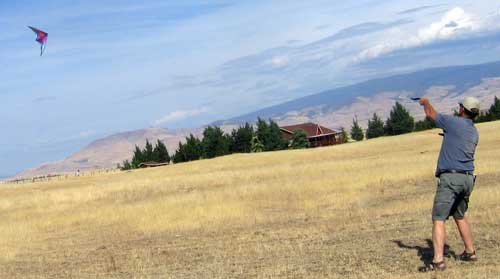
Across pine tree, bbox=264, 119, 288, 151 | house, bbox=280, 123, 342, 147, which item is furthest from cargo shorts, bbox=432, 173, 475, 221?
house, bbox=280, 123, 342, 147

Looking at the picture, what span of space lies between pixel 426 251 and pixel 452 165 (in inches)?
87.6

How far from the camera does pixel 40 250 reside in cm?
1758

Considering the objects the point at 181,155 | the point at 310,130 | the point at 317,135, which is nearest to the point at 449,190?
the point at 181,155

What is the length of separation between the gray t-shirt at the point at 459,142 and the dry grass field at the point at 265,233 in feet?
4.86

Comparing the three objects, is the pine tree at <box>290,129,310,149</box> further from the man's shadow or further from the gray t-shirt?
the gray t-shirt

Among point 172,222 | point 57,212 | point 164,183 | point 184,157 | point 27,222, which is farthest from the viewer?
point 184,157

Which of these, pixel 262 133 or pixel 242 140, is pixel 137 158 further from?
pixel 262 133

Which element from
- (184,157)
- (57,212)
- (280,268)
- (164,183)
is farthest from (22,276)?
(184,157)

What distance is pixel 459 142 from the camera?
974 cm

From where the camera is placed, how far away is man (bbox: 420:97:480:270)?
9672mm

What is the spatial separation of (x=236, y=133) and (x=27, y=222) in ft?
255

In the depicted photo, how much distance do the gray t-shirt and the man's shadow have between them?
1.62 m

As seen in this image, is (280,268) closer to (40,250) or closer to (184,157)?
(40,250)

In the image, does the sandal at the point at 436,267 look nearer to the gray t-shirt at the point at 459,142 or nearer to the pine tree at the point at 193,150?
the gray t-shirt at the point at 459,142
